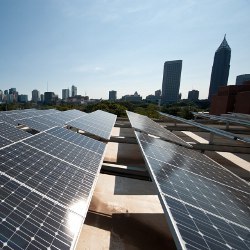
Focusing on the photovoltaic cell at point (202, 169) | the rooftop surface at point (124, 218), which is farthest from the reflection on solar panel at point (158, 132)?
the photovoltaic cell at point (202, 169)

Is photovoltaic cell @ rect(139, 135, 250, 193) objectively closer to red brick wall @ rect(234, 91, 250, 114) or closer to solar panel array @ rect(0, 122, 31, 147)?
solar panel array @ rect(0, 122, 31, 147)

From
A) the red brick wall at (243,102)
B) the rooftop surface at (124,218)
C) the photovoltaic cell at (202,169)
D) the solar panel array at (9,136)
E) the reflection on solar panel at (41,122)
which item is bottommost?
the rooftop surface at (124,218)

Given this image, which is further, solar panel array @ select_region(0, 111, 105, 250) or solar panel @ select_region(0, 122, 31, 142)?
solar panel @ select_region(0, 122, 31, 142)

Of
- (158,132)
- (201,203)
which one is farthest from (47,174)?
(158,132)

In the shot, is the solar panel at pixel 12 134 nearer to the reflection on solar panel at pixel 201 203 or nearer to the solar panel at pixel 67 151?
the solar panel at pixel 67 151

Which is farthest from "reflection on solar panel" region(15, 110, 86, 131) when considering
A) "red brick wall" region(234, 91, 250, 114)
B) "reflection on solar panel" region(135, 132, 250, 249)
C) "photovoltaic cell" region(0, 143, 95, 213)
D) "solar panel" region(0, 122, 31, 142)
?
"red brick wall" region(234, 91, 250, 114)

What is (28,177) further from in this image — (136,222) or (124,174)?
(124,174)

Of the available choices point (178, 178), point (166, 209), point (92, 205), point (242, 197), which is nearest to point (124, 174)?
point (92, 205)

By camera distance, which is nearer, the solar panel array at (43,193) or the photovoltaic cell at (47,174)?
the solar panel array at (43,193)
